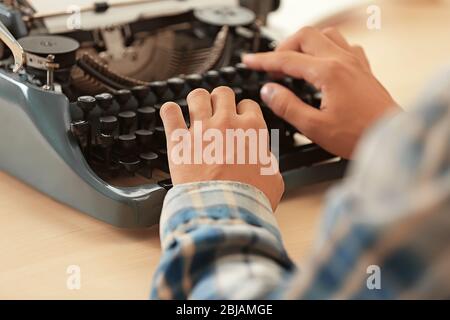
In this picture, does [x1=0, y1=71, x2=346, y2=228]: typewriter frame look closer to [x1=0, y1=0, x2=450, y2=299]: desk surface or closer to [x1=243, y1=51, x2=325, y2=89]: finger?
[x1=0, y1=0, x2=450, y2=299]: desk surface

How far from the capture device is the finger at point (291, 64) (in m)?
1.29

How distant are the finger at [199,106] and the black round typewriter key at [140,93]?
20 centimetres

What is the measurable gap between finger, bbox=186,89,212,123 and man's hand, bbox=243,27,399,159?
22cm

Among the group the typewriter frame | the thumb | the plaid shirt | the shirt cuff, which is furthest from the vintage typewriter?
the plaid shirt

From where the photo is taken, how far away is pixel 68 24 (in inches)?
54.7

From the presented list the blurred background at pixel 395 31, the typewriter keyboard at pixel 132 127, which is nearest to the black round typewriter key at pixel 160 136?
the typewriter keyboard at pixel 132 127

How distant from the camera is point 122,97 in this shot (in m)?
1.25

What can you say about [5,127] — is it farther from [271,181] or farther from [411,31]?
[411,31]

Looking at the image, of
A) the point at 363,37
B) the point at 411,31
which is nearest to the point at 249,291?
the point at 363,37

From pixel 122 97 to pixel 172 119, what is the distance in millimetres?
239

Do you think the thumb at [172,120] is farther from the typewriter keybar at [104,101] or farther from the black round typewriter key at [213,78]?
the black round typewriter key at [213,78]

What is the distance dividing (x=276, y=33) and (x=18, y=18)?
1.76ft

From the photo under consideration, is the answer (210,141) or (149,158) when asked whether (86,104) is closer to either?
(149,158)

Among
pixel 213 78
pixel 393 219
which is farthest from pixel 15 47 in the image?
pixel 393 219
